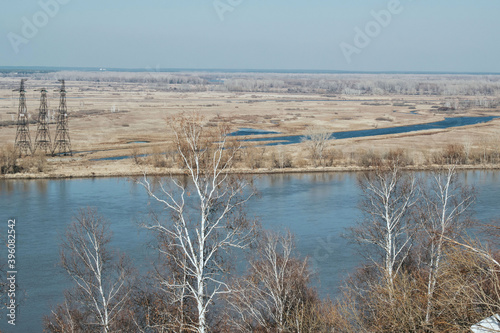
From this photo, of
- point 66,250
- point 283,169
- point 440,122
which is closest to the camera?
point 66,250

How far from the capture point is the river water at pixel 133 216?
11516 mm

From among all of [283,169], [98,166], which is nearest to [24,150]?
[98,166]

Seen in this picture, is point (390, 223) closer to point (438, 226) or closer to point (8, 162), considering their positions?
point (438, 226)

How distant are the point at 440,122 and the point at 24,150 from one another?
3328cm

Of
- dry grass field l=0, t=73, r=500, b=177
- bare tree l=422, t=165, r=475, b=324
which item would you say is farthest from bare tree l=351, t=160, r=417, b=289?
dry grass field l=0, t=73, r=500, b=177

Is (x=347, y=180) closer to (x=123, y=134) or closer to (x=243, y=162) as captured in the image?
(x=243, y=162)

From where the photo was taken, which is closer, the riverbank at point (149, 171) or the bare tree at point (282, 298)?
the bare tree at point (282, 298)

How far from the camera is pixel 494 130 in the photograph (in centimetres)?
3766

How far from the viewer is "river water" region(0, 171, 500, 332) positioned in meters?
11.5

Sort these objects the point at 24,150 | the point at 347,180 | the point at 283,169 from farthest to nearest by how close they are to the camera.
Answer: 1. the point at 24,150
2. the point at 283,169
3. the point at 347,180

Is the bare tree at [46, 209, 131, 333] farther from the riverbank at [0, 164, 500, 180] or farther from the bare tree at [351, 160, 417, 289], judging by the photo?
the riverbank at [0, 164, 500, 180]

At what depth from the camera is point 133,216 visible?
55.4 feet

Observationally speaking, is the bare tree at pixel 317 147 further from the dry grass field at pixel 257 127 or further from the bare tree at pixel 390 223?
the bare tree at pixel 390 223

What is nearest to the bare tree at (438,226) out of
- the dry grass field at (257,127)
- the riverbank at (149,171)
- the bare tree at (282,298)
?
the bare tree at (282,298)
